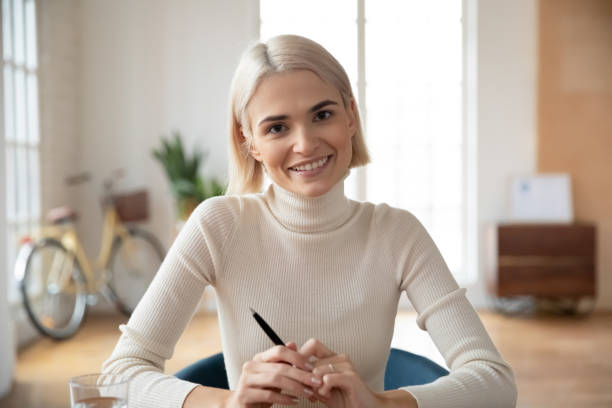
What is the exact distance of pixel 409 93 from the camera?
633cm

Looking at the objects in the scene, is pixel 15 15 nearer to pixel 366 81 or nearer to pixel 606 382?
pixel 366 81

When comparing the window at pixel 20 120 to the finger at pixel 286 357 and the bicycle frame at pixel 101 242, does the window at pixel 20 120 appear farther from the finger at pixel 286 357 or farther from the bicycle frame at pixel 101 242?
the finger at pixel 286 357

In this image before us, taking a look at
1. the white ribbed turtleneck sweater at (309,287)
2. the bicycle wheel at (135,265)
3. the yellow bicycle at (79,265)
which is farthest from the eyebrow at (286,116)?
the bicycle wheel at (135,265)

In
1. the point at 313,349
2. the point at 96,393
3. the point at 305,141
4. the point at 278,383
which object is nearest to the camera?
the point at 96,393

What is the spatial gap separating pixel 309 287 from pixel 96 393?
691mm

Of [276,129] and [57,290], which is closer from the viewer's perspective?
[276,129]

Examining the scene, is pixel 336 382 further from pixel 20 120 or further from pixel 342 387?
pixel 20 120

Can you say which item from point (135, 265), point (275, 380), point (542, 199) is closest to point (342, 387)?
point (275, 380)

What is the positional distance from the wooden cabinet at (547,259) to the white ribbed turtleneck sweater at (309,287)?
443 cm

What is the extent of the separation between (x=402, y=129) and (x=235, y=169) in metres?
4.95

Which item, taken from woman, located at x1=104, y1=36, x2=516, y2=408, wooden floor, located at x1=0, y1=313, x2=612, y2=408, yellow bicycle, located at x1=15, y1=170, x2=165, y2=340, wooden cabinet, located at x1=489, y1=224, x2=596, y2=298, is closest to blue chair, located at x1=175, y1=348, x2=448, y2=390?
woman, located at x1=104, y1=36, x2=516, y2=408

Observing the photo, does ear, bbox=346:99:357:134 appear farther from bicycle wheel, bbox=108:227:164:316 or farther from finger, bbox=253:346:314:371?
bicycle wheel, bbox=108:227:164:316

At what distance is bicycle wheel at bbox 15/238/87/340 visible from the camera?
498cm

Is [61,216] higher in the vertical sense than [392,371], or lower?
higher
